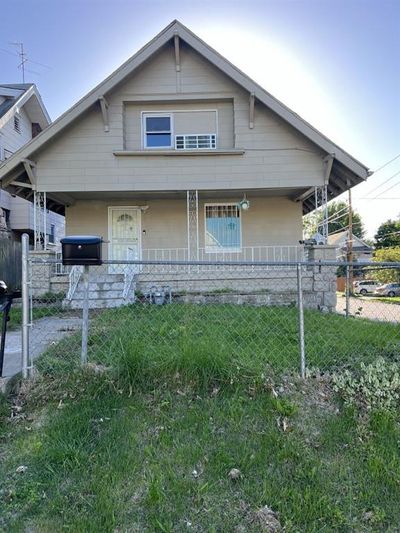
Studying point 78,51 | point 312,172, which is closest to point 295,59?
point 312,172

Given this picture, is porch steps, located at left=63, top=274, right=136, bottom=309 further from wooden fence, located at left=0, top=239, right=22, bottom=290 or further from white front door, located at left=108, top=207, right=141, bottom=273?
wooden fence, located at left=0, top=239, right=22, bottom=290

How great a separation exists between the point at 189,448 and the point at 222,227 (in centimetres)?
931

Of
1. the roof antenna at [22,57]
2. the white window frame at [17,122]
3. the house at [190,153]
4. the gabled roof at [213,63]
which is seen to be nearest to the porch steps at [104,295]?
the house at [190,153]

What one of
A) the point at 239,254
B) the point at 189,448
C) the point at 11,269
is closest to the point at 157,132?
the point at 239,254

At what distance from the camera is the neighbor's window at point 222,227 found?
11367 mm

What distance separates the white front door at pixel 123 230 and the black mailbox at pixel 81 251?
811 centimetres

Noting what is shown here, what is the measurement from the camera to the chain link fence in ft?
11.5

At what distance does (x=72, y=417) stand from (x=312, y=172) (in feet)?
29.8

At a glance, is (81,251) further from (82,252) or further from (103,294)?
(103,294)

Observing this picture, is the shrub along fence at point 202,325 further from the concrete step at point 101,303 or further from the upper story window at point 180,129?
the upper story window at point 180,129

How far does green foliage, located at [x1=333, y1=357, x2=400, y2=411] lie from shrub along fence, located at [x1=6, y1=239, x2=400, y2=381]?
0.30 m

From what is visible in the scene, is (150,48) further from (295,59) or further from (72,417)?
(72,417)

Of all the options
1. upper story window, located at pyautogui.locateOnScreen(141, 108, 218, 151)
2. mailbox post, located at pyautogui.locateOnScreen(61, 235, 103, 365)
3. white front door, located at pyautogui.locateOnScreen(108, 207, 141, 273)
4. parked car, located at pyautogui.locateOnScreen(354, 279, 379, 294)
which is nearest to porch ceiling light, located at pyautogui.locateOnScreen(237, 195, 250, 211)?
upper story window, located at pyautogui.locateOnScreen(141, 108, 218, 151)

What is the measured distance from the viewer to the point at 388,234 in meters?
44.2
